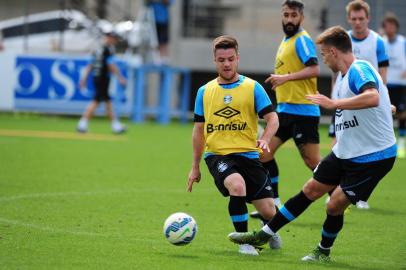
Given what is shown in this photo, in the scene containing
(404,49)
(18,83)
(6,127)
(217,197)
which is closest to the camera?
(217,197)

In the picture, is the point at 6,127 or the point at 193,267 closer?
the point at 193,267

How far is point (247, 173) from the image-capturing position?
26.9 feet

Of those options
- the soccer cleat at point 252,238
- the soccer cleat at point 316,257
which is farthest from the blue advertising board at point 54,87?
the soccer cleat at point 316,257

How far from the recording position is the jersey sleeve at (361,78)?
23.7 feet

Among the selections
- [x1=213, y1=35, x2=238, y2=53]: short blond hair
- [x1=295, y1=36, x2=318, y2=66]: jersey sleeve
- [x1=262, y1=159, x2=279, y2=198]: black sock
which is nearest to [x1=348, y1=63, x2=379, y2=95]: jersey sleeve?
[x1=213, y1=35, x2=238, y2=53]: short blond hair

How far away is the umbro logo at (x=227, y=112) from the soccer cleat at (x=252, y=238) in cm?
109

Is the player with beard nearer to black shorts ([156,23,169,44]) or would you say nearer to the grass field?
the grass field

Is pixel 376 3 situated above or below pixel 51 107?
above

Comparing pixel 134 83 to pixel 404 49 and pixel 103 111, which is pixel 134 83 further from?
pixel 404 49

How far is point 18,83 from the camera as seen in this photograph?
2606 centimetres

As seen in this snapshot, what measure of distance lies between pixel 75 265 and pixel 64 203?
3689 millimetres

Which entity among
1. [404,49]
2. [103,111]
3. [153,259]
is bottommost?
[103,111]

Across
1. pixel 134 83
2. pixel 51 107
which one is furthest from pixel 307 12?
pixel 51 107

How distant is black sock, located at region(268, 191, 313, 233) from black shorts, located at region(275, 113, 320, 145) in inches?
111
